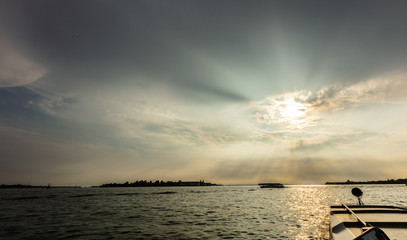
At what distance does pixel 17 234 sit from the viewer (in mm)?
20391

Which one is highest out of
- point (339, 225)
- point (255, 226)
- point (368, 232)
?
point (368, 232)

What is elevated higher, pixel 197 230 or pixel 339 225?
pixel 339 225

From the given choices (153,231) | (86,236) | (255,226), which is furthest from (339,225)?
(86,236)

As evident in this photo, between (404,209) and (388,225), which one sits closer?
(388,225)

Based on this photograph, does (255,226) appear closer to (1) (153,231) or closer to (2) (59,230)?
(1) (153,231)

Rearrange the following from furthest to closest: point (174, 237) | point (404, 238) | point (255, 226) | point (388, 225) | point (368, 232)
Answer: point (255, 226) → point (174, 237) → point (388, 225) → point (404, 238) → point (368, 232)

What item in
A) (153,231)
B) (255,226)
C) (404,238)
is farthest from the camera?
(255,226)

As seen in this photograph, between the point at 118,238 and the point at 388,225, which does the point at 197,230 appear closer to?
the point at 118,238

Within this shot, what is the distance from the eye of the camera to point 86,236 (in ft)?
63.8

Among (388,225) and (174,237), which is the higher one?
(388,225)

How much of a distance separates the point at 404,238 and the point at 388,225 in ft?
11.0

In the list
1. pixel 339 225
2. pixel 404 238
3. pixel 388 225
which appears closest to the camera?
pixel 404 238

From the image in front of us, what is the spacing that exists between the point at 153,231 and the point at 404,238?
20484mm

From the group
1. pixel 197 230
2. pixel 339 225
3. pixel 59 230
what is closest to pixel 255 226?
pixel 197 230
